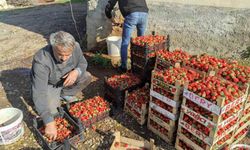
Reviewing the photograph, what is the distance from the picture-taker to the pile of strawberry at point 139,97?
17.0ft

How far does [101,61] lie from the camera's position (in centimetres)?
761

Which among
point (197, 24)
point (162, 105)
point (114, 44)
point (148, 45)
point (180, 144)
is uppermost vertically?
point (197, 24)

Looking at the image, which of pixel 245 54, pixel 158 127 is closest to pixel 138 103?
pixel 158 127

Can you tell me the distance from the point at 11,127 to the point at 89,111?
141cm

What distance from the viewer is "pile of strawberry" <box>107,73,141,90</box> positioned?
5.71 meters

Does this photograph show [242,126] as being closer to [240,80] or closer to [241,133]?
[241,133]

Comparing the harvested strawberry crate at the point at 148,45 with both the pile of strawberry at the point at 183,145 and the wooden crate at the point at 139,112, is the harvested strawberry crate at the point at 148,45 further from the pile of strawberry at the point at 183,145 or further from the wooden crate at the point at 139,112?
the pile of strawberry at the point at 183,145

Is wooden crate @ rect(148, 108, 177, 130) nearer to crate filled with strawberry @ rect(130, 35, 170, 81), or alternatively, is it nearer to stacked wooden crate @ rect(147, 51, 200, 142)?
stacked wooden crate @ rect(147, 51, 200, 142)

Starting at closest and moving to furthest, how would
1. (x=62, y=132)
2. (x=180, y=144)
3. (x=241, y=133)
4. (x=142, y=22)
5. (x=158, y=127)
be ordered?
(x=180, y=144)
(x=62, y=132)
(x=241, y=133)
(x=158, y=127)
(x=142, y=22)

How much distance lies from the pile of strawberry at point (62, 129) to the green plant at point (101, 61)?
2875 millimetres

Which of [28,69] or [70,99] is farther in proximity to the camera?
[28,69]

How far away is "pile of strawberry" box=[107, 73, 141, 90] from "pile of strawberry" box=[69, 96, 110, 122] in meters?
0.51

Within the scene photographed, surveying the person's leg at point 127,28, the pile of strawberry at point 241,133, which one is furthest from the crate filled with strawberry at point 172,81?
the person's leg at point 127,28

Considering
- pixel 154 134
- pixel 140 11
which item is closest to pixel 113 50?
pixel 140 11
